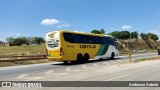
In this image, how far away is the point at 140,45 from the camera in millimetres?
109562

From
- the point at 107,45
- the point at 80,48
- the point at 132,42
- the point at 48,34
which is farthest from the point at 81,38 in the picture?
the point at 132,42

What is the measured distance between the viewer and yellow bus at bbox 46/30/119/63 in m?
26.7

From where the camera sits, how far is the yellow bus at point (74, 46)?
26.7 meters

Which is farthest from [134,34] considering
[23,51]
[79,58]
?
[79,58]

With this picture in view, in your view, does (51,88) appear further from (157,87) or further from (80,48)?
(80,48)

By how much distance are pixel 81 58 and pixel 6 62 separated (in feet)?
25.9

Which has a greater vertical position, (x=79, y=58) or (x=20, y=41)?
(x=20, y=41)

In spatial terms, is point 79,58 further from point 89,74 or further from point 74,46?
point 89,74

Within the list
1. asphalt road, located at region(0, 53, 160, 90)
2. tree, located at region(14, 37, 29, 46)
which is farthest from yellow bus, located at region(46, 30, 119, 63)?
tree, located at region(14, 37, 29, 46)

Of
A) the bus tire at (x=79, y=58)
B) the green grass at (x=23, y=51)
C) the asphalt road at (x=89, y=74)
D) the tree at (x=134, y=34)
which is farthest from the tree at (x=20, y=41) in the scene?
the asphalt road at (x=89, y=74)

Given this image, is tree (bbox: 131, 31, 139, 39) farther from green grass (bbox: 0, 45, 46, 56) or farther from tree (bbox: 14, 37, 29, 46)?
tree (bbox: 14, 37, 29, 46)

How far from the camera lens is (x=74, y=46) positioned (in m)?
28.2

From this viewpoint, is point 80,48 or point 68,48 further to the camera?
point 80,48

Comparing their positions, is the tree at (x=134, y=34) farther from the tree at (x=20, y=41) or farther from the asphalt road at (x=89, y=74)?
the asphalt road at (x=89, y=74)
